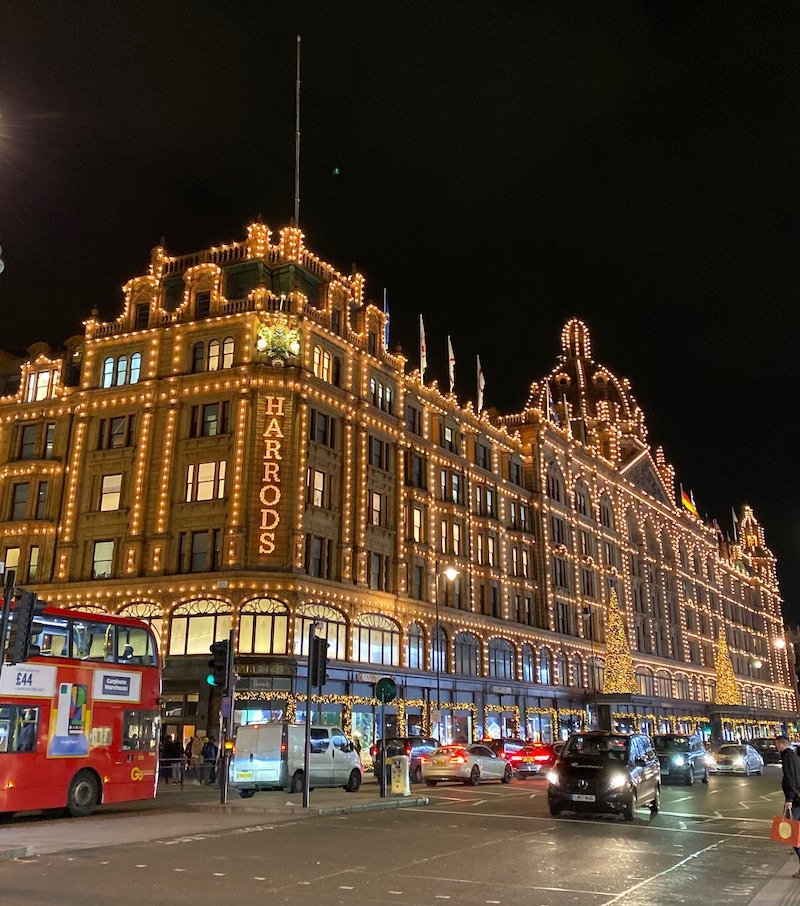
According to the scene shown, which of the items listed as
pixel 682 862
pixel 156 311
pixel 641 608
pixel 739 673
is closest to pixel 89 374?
pixel 156 311

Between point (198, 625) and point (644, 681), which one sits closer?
point (198, 625)

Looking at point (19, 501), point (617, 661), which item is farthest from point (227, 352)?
point (617, 661)

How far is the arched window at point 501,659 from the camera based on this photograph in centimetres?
5659

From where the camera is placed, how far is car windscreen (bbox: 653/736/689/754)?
1280 inches

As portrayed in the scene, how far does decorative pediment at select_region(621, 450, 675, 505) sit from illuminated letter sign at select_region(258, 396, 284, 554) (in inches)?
1961

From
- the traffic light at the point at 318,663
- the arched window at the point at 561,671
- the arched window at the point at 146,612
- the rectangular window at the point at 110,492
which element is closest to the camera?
the traffic light at the point at 318,663

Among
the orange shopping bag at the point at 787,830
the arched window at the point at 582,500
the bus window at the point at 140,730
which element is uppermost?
the arched window at the point at 582,500

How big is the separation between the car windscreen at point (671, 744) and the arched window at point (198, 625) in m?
19.7

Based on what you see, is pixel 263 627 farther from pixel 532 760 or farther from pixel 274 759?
pixel 274 759

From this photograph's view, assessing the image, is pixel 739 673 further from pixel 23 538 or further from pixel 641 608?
pixel 23 538

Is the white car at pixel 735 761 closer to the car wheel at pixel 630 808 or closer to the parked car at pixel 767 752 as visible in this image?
the parked car at pixel 767 752

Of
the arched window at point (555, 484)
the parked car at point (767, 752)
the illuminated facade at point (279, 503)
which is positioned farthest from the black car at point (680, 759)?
the arched window at point (555, 484)

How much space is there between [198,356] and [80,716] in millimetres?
28050

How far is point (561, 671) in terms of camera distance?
213ft
